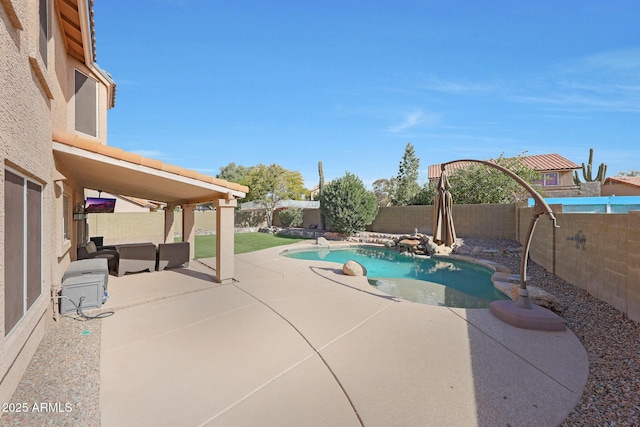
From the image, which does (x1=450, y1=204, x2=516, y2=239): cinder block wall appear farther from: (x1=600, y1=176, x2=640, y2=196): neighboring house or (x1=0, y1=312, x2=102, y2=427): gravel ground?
(x1=0, y1=312, x2=102, y2=427): gravel ground

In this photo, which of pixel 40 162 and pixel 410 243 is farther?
pixel 410 243

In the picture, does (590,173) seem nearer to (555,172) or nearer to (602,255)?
(555,172)

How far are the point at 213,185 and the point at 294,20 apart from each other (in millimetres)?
8906

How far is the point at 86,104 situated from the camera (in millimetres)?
8617

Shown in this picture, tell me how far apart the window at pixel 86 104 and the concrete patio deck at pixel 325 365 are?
573cm

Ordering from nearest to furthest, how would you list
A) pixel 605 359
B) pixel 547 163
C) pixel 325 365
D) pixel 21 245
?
pixel 21 245 < pixel 325 365 < pixel 605 359 < pixel 547 163

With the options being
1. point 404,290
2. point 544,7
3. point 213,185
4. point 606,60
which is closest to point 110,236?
point 213,185

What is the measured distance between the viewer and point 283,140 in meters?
29.2

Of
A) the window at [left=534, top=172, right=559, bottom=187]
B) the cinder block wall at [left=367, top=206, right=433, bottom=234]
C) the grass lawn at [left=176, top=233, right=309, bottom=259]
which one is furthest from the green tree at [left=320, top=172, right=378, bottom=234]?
the window at [left=534, top=172, right=559, bottom=187]

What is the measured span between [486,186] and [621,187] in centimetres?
1807

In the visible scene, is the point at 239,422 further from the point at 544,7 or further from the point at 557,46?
the point at 557,46

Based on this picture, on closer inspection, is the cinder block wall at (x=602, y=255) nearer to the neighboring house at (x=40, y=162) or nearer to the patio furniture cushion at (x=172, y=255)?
the neighboring house at (x=40, y=162)

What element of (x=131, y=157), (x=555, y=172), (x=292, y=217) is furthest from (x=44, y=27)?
(x=555, y=172)

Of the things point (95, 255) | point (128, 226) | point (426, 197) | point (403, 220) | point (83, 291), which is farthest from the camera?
point (426, 197)
